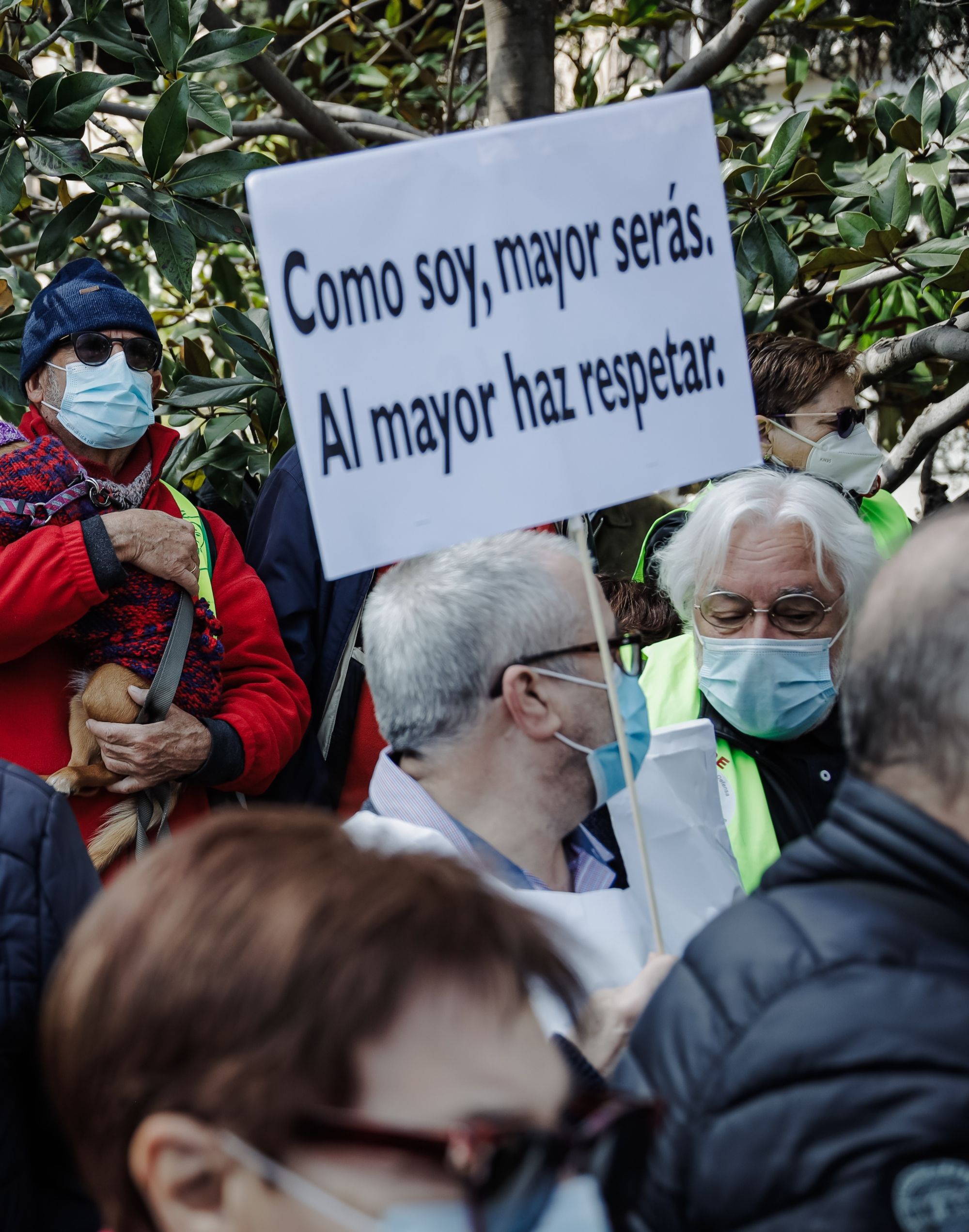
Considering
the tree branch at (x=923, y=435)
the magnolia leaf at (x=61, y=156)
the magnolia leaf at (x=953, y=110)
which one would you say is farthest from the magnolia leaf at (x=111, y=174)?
the tree branch at (x=923, y=435)

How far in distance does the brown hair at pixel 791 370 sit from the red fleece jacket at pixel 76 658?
1.60m

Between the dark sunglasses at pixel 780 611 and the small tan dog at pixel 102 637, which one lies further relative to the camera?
the dark sunglasses at pixel 780 611

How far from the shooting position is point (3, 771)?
1.61m

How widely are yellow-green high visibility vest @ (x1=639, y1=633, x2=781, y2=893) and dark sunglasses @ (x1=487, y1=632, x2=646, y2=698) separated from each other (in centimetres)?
54

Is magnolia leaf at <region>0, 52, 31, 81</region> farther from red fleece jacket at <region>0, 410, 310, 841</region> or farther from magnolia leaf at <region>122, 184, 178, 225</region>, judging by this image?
red fleece jacket at <region>0, 410, 310, 841</region>

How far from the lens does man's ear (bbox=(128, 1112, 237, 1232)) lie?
880mm

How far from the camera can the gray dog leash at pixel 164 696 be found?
2.62 metres

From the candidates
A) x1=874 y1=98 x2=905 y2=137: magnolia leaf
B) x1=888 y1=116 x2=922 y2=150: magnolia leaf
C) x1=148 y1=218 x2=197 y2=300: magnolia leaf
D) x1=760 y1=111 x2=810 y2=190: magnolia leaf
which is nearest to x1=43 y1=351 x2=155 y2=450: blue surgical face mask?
x1=148 y1=218 x2=197 y2=300: magnolia leaf

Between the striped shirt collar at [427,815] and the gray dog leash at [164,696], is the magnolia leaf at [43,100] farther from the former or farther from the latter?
the striped shirt collar at [427,815]

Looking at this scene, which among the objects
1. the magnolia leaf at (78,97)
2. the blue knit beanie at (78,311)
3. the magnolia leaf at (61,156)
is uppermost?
the magnolia leaf at (78,97)

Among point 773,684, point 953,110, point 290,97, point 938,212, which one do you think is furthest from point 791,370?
point 290,97

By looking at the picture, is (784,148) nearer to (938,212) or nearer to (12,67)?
(938,212)

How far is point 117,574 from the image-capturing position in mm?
2586

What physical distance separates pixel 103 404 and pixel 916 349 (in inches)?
93.9
